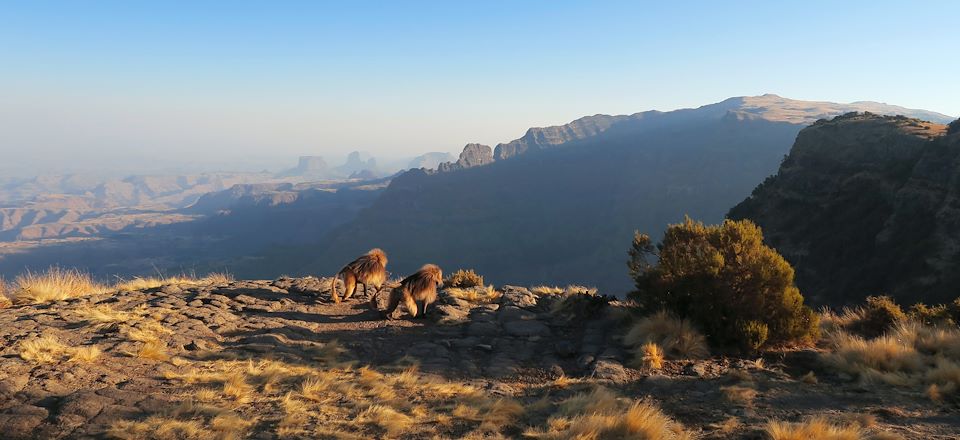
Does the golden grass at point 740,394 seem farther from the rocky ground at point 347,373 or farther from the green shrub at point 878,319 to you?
the green shrub at point 878,319

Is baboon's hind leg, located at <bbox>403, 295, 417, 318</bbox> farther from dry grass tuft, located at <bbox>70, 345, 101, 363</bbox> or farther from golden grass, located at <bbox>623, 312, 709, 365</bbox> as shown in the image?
dry grass tuft, located at <bbox>70, 345, 101, 363</bbox>

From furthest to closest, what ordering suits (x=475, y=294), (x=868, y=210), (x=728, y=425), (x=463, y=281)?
(x=868, y=210)
(x=463, y=281)
(x=475, y=294)
(x=728, y=425)

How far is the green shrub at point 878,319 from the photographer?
10.5 meters

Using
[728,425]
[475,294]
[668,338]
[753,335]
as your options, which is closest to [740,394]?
[728,425]

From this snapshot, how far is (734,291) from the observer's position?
9.77 m

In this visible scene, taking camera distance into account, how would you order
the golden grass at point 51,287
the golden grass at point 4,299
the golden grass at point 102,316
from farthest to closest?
the golden grass at point 51,287
the golden grass at point 4,299
the golden grass at point 102,316

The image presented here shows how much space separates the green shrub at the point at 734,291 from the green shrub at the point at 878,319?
1.81 meters

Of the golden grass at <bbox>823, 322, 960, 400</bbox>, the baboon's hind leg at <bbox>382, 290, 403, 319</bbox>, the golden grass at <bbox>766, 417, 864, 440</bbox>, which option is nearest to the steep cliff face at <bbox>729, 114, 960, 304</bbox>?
the golden grass at <bbox>823, 322, 960, 400</bbox>

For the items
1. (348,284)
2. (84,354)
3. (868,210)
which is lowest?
(868,210)

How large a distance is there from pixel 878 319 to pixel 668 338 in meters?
5.67

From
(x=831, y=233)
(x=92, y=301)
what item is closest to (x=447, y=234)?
(x=831, y=233)

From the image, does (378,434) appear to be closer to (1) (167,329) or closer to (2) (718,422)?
(2) (718,422)

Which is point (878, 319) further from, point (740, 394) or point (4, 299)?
point (4, 299)

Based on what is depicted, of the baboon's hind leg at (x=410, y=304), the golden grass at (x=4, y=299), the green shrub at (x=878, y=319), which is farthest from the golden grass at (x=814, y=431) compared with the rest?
the golden grass at (x=4, y=299)
